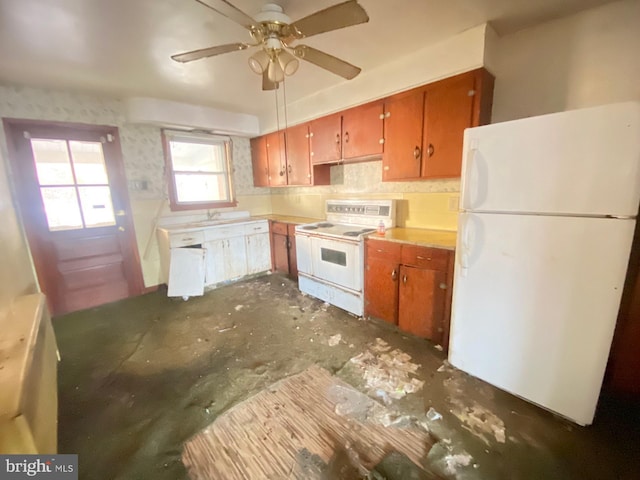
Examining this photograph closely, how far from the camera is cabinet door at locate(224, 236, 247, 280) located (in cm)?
375

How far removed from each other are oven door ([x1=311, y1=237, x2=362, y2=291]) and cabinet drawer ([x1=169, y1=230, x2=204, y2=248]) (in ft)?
4.99

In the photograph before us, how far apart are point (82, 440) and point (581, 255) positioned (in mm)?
2885

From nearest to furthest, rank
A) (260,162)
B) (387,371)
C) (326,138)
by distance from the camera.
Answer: (387,371)
(326,138)
(260,162)

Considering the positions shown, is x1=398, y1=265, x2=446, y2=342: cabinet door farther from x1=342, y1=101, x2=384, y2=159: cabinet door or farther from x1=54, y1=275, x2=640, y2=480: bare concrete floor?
x1=342, y1=101, x2=384, y2=159: cabinet door

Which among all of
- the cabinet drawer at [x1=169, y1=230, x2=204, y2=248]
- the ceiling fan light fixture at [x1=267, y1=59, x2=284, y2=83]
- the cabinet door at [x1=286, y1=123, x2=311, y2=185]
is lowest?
the cabinet drawer at [x1=169, y1=230, x2=204, y2=248]

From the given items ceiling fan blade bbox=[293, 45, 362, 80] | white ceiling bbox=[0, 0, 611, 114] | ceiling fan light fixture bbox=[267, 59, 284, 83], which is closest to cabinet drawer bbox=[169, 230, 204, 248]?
white ceiling bbox=[0, 0, 611, 114]

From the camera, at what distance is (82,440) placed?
152 cm

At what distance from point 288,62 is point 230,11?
0.46 meters

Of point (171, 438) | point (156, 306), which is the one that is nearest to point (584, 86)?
point (171, 438)

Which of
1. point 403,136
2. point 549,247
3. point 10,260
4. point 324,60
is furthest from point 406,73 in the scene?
point 10,260

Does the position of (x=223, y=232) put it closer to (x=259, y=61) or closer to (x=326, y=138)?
(x=326, y=138)

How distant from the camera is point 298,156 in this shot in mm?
3641

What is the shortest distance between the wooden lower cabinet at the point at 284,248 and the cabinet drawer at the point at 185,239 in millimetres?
1063

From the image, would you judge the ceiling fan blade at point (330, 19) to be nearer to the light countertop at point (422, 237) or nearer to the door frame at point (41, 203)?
the light countertop at point (422, 237)
